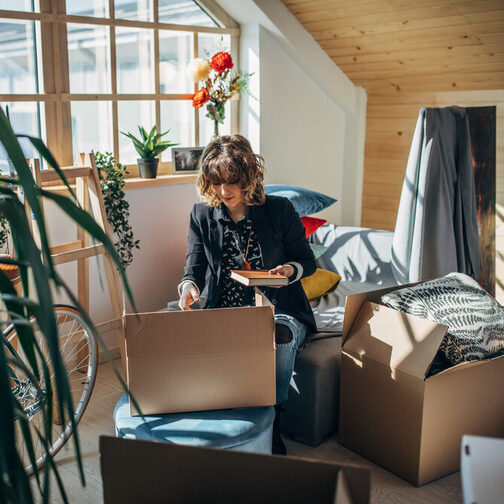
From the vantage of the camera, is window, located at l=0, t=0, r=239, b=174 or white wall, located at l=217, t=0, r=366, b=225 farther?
white wall, located at l=217, t=0, r=366, b=225

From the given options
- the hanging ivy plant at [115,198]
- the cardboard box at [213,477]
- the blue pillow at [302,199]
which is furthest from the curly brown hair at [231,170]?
the cardboard box at [213,477]

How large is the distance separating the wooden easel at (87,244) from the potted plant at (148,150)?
460mm

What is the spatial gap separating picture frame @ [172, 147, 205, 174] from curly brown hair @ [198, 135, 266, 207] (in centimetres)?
114

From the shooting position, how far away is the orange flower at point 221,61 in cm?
318

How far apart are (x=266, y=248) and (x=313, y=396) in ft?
1.90

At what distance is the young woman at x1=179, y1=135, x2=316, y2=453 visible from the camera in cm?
213

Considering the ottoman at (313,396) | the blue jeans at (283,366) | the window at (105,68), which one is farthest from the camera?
the window at (105,68)

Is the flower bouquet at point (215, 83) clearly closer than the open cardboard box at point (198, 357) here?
No

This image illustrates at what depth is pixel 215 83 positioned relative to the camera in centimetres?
339

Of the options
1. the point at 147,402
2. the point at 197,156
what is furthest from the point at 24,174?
the point at 197,156

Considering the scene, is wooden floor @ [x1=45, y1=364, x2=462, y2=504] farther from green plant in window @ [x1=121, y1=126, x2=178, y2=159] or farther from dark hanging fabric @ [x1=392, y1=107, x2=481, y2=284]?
green plant in window @ [x1=121, y1=126, x2=178, y2=159]

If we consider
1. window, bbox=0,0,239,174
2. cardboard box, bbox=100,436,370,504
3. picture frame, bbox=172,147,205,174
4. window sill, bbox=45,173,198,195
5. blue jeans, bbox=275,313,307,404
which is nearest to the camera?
cardboard box, bbox=100,436,370,504

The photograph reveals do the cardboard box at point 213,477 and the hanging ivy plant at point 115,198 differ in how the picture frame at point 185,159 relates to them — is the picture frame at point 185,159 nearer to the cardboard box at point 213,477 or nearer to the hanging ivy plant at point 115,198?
the hanging ivy plant at point 115,198

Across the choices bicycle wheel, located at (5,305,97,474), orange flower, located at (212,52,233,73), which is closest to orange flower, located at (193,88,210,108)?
orange flower, located at (212,52,233,73)
